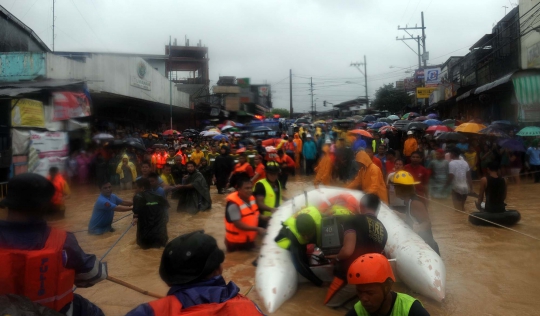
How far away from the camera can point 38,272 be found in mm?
2418

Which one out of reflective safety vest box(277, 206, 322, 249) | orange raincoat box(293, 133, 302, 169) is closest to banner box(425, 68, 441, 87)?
orange raincoat box(293, 133, 302, 169)

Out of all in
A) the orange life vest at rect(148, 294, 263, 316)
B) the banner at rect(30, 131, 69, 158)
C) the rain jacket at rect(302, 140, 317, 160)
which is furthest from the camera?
the rain jacket at rect(302, 140, 317, 160)

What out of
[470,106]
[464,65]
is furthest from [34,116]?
[464,65]

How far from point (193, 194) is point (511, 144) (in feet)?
29.3

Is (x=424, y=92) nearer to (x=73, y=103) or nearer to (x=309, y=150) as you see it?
(x=309, y=150)

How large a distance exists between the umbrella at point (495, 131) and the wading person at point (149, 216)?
10.5 meters

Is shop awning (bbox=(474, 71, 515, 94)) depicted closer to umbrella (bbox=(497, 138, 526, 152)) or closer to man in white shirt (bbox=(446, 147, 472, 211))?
umbrella (bbox=(497, 138, 526, 152))

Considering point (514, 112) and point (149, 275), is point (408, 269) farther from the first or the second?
point (514, 112)

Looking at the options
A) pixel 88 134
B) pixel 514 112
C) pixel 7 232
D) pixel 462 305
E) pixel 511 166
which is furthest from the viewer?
pixel 514 112

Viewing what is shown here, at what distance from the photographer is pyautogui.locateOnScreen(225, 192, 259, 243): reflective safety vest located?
6.22 m

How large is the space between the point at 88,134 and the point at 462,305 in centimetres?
1372

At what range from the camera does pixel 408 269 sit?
5.31 meters

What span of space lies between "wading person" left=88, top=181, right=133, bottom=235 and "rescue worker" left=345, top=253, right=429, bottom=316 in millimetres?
5991

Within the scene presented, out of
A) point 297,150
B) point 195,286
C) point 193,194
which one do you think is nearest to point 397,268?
point 195,286
